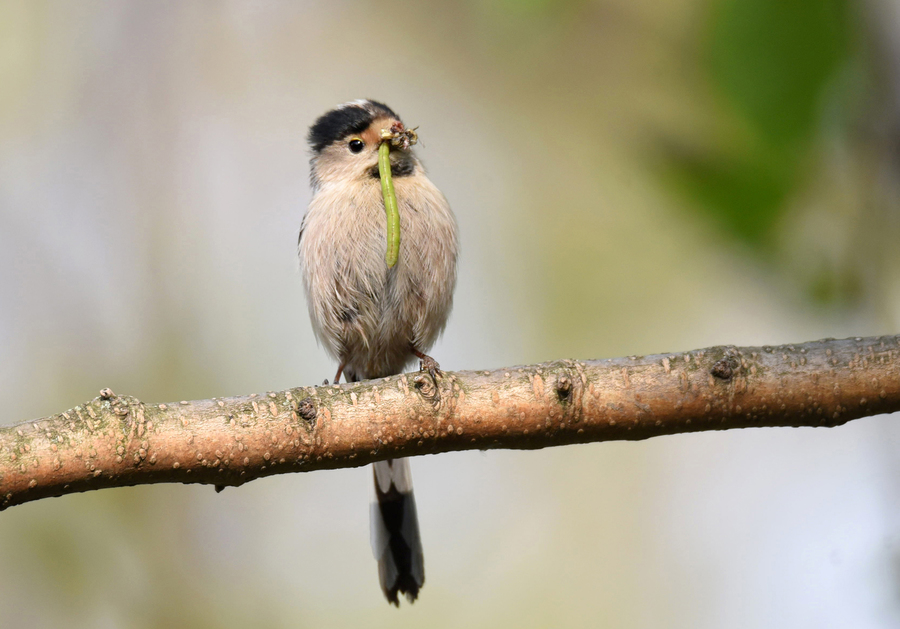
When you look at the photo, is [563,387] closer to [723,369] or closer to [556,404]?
[556,404]

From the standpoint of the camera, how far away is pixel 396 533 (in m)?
3.62

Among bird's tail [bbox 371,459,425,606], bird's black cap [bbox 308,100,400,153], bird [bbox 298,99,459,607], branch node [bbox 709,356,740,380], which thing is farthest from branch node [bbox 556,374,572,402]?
bird's black cap [bbox 308,100,400,153]

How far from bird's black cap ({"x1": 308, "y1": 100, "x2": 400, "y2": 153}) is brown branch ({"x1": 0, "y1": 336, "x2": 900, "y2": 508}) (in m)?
1.79

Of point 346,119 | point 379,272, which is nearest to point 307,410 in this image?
point 379,272

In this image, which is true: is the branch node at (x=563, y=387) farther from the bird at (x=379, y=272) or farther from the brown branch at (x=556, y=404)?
the bird at (x=379, y=272)

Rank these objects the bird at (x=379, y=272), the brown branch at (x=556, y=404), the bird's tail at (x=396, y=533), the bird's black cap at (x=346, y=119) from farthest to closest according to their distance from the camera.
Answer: the bird's black cap at (x=346, y=119)
the bird's tail at (x=396, y=533)
the bird at (x=379, y=272)
the brown branch at (x=556, y=404)

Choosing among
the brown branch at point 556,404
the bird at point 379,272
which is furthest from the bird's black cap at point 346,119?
the brown branch at point 556,404

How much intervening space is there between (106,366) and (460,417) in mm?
3809

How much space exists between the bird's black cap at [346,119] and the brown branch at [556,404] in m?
1.79

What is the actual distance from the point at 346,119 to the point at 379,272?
83cm

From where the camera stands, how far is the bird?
11.0 ft

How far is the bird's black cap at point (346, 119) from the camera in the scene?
11.9ft

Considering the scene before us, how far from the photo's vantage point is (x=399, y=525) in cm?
366

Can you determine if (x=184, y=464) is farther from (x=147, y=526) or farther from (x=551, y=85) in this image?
(x=551, y=85)
